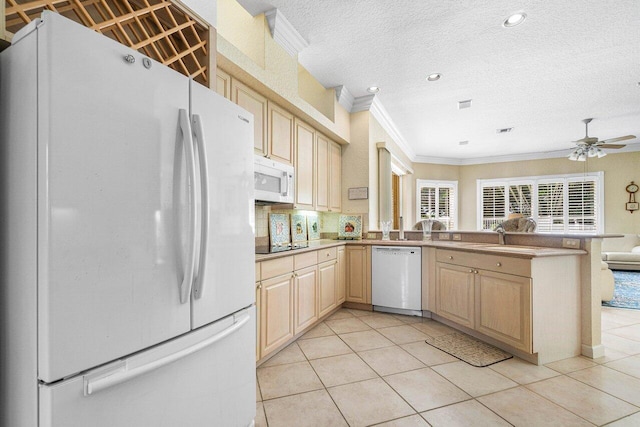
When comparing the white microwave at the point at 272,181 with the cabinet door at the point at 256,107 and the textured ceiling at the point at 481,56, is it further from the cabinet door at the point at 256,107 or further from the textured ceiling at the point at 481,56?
the textured ceiling at the point at 481,56

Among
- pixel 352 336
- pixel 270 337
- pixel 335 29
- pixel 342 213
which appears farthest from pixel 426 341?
pixel 335 29

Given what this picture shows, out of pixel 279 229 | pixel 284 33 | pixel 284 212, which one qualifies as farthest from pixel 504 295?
pixel 284 33

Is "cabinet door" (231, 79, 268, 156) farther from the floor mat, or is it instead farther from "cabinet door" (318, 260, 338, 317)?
the floor mat

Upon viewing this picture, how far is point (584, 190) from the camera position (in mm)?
7340

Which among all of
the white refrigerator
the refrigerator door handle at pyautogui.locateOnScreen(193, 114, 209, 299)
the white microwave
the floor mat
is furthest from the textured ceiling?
the floor mat

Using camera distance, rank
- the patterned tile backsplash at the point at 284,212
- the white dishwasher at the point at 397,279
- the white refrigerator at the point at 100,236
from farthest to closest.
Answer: the white dishwasher at the point at 397,279 → the patterned tile backsplash at the point at 284,212 → the white refrigerator at the point at 100,236

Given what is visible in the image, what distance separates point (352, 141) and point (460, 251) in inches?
88.4

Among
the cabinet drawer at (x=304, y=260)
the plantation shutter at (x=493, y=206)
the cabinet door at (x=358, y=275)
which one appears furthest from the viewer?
the plantation shutter at (x=493, y=206)

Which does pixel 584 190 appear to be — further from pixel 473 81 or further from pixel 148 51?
pixel 148 51

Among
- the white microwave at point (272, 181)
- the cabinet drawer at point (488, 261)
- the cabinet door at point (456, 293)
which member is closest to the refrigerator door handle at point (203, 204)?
the white microwave at point (272, 181)

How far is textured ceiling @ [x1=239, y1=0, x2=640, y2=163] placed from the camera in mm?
2514

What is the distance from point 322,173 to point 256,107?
1.48 metres

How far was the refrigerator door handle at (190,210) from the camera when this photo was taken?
1.10 metres

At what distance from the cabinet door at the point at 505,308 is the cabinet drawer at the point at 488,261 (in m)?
0.05
